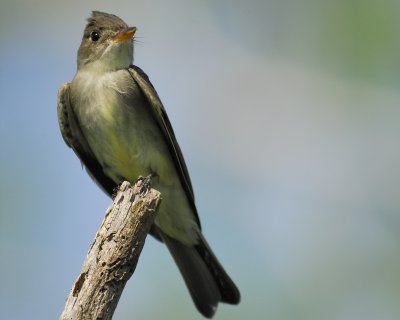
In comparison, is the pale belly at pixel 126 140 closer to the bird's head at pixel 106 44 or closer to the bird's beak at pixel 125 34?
the bird's head at pixel 106 44

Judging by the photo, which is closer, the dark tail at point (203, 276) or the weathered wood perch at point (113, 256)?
the weathered wood perch at point (113, 256)

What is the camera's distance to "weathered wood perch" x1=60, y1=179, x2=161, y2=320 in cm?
346

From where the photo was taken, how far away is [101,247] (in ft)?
12.2

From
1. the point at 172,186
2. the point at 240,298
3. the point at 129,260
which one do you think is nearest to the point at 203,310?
the point at 240,298

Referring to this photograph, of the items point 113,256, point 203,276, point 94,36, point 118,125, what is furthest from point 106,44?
point 113,256

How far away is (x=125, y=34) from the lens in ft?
19.8

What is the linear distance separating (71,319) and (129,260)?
439 millimetres

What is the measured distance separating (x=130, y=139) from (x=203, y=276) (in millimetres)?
1263

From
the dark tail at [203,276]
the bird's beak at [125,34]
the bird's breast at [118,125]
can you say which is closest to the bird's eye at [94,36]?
the bird's beak at [125,34]

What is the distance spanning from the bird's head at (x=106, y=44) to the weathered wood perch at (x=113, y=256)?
7.09 ft

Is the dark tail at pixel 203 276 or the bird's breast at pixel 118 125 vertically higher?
the bird's breast at pixel 118 125

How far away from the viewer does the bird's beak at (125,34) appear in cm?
598

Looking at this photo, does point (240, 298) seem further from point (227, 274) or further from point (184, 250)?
point (184, 250)

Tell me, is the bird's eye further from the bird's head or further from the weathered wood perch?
the weathered wood perch
